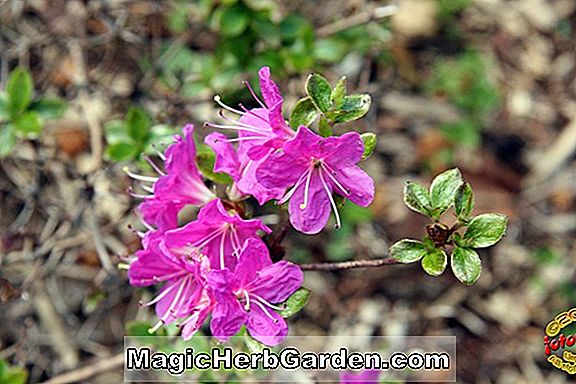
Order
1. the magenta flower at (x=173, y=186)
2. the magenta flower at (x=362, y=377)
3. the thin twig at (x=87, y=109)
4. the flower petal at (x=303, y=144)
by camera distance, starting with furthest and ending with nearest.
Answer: the thin twig at (x=87, y=109), the magenta flower at (x=362, y=377), the magenta flower at (x=173, y=186), the flower petal at (x=303, y=144)

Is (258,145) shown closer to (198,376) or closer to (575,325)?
(198,376)

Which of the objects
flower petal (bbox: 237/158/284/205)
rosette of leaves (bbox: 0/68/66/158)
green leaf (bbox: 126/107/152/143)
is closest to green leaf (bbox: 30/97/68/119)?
rosette of leaves (bbox: 0/68/66/158)

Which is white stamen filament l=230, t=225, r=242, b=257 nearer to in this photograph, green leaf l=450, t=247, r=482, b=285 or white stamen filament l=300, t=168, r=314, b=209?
white stamen filament l=300, t=168, r=314, b=209

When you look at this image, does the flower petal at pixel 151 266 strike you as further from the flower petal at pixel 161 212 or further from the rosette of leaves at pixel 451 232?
the rosette of leaves at pixel 451 232

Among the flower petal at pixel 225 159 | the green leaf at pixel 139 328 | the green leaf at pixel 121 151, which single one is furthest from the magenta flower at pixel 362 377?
the green leaf at pixel 121 151

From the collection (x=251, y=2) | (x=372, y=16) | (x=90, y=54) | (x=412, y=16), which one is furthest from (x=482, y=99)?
(x=90, y=54)

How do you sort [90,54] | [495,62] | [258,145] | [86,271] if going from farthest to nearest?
1. [495,62]
2. [90,54]
3. [86,271]
4. [258,145]

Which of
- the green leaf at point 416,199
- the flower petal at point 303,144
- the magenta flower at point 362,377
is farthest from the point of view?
the magenta flower at point 362,377
